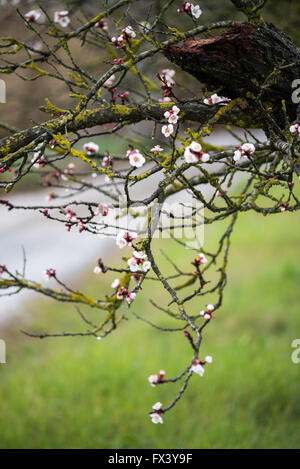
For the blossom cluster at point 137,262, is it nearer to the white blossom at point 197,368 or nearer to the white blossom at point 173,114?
the white blossom at point 197,368

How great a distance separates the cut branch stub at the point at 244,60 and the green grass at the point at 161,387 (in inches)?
139

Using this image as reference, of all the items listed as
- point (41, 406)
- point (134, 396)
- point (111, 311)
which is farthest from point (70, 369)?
point (111, 311)

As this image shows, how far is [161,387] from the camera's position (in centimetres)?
554

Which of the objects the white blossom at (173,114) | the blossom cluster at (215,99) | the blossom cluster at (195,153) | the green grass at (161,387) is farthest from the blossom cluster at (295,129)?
the green grass at (161,387)

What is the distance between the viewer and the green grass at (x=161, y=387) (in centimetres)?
459

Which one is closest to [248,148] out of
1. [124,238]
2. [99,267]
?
[124,238]

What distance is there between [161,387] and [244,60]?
14.6 feet

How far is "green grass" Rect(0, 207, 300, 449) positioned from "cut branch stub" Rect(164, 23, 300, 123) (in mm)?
3526

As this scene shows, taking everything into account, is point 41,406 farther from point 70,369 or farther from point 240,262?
point 240,262

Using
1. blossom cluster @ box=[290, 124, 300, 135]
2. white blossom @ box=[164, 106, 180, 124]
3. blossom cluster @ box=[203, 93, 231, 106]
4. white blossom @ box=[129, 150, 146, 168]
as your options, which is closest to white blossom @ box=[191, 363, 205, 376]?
white blossom @ box=[129, 150, 146, 168]

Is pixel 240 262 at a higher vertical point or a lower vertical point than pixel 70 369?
higher

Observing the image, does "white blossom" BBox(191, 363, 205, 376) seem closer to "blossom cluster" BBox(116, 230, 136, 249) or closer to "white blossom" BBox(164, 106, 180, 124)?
"blossom cluster" BBox(116, 230, 136, 249)

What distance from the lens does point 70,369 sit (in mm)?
6000
